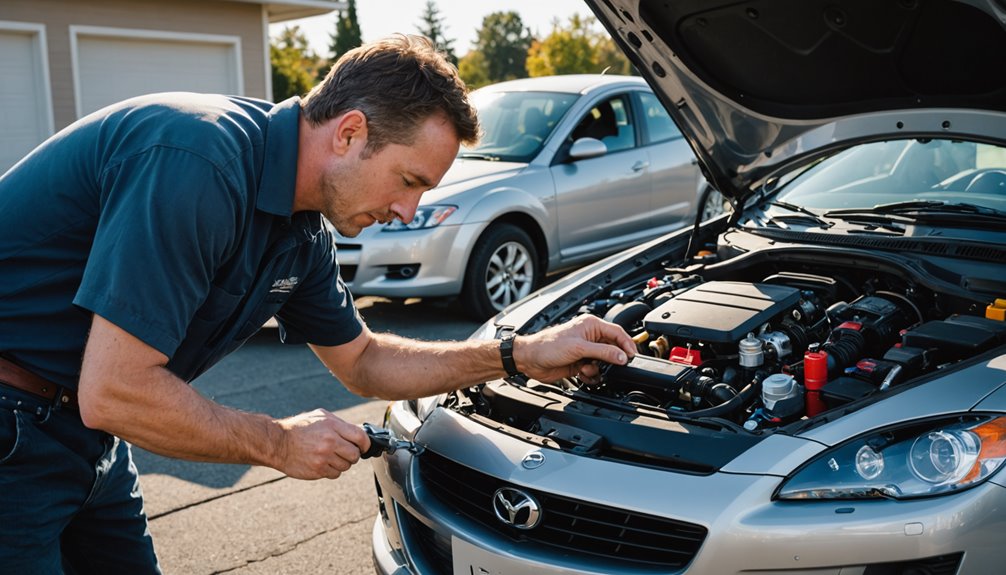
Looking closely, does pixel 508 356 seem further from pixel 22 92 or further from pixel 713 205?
pixel 22 92

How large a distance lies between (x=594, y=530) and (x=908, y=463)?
29.1 inches

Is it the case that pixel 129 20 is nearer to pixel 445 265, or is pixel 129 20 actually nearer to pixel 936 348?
pixel 445 265

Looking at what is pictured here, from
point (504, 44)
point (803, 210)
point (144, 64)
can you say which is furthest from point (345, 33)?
point (803, 210)

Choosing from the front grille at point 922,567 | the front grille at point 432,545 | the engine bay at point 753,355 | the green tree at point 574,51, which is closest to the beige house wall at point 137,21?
the engine bay at point 753,355

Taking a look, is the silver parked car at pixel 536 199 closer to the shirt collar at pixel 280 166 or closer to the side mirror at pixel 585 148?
the side mirror at pixel 585 148

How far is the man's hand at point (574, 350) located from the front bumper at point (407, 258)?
362cm

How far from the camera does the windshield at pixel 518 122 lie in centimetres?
713

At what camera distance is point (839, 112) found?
351cm

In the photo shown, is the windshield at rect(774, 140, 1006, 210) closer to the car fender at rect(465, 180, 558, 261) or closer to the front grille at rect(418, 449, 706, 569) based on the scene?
the front grille at rect(418, 449, 706, 569)

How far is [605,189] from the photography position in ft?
24.0

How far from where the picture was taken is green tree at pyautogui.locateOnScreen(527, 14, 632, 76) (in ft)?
133

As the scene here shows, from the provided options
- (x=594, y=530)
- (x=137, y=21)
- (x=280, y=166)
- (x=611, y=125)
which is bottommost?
(x=594, y=530)

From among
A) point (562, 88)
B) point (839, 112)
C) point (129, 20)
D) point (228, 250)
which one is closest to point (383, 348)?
point (228, 250)

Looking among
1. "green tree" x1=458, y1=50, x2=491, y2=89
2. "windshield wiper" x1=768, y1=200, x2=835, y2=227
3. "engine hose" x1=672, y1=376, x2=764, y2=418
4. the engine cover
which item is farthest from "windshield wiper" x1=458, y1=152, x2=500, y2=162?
"green tree" x1=458, y1=50, x2=491, y2=89
